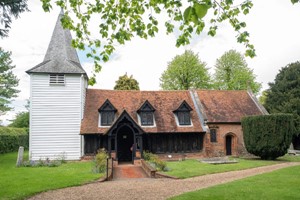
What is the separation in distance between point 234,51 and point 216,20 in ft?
157

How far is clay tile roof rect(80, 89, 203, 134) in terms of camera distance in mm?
26672

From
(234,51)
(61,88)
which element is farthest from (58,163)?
(234,51)

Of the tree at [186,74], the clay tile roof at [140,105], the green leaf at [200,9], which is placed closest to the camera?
the green leaf at [200,9]

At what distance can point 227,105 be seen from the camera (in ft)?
101

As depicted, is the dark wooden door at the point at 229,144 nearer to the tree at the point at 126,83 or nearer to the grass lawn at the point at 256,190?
the grass lawn at the point at 256,190

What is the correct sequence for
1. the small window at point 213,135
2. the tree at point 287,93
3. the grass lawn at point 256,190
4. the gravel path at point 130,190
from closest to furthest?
the grass lawn at point 256,190, the gravel path at point 130,190, the small window at point 213,135, the tree at point 287,93

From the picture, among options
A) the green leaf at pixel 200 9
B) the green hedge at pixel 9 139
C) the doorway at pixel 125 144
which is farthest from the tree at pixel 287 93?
the green leaf at pixel 200 9

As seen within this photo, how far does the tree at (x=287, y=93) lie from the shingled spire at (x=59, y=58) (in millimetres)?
26262

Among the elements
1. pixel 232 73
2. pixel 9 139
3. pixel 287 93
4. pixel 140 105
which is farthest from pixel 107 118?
pixel 232 73

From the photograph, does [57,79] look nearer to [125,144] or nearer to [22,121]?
[125,144]

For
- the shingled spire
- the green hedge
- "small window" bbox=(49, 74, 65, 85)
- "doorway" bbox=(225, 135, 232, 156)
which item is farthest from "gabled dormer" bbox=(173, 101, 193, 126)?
the green hedge

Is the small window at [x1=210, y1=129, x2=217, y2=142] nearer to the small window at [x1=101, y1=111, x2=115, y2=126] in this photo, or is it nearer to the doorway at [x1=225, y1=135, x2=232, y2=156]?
the doorway at [x1=225, y1=135, x2=232, y2=156]

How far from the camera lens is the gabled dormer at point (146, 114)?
2708 centimetres

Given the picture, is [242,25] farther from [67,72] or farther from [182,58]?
[182,58]
